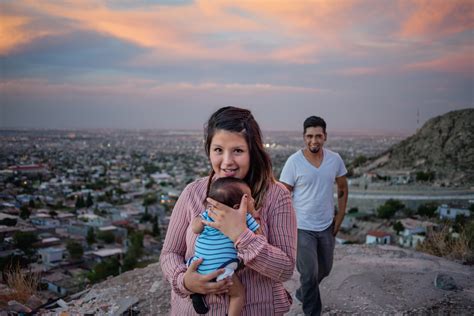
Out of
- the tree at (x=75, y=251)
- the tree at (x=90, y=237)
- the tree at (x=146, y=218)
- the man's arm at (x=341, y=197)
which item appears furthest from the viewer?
the tree at (x=146, y=218)

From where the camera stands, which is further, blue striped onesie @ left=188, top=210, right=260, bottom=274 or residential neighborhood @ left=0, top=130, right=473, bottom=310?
residential neighborhood @ left=0, top=130, right=473, bottom=310

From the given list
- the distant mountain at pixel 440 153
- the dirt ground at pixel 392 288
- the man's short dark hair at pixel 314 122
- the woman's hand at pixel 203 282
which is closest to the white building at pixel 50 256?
the dirt ground at pixel 392 288

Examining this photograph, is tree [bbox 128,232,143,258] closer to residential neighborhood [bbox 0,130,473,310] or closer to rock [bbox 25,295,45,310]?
residential neighborhood [bbox 0,130,473,310]

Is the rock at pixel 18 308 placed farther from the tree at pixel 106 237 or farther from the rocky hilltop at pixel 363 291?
the tree at pixel 106 237

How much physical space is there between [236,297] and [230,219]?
0.27 m

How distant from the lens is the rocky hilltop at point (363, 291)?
11.1ft

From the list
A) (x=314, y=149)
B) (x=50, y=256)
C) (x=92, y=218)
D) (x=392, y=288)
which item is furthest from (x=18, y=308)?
(x=92, y=218)

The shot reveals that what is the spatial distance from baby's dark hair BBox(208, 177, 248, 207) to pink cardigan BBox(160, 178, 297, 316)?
0.40 ft

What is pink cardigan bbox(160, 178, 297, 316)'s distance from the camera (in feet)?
3.99

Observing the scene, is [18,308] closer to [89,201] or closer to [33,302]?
[33,302]

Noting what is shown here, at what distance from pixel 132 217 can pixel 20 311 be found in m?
20.2

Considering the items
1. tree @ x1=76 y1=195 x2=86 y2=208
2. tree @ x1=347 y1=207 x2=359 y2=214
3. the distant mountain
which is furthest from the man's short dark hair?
tree @ x1=76 y1=195 x2=86 y2=208

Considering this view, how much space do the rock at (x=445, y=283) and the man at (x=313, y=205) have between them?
1.52 metres

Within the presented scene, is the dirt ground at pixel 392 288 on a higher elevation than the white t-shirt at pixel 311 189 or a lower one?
lower
